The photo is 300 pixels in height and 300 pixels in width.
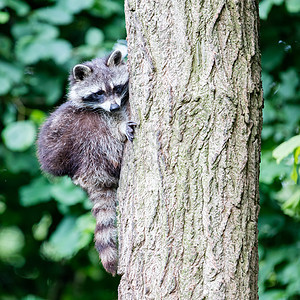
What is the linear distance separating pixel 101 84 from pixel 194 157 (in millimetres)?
1646

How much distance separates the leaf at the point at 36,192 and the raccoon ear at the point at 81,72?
5.05 ft

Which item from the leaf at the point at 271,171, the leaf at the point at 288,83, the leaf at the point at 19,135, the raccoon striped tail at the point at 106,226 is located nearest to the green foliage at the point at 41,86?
the leaf at the point at 19,135

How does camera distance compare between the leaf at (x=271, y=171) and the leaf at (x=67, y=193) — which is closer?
the leaf at (x=271, y=171)

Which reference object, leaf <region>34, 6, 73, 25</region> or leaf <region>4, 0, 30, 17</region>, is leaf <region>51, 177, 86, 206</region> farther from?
leaf <region>4, 0, 30, 17</region>

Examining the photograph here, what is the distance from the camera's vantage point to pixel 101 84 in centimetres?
387

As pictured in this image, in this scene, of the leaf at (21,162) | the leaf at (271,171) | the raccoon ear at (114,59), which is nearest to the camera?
the raccoon ear at (114,59)

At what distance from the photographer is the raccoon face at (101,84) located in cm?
357

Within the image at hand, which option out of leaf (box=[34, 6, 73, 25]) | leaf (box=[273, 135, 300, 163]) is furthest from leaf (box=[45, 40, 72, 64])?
leaf (box=[273, 135, 300, 163])

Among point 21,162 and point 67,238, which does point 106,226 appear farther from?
point 21,162

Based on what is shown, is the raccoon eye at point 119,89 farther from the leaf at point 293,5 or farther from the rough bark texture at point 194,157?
the leaf at point 293,5

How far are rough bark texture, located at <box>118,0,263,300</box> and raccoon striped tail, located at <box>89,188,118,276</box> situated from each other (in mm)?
194

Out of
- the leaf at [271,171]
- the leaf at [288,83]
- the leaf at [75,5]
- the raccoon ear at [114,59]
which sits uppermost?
the leaf at [75,5]

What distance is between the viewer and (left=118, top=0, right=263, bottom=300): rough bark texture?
2.39m

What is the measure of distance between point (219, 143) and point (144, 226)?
583 millimetres
